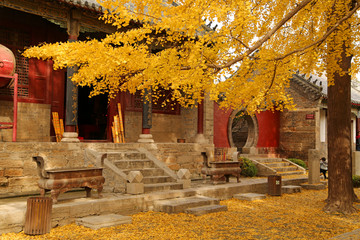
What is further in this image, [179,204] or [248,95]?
[248,95]

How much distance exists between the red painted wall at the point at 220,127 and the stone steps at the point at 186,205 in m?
8.25

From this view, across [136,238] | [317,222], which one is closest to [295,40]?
[317,222]

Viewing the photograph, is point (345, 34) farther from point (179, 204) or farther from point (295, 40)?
point (179, 204)

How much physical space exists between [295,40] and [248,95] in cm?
192

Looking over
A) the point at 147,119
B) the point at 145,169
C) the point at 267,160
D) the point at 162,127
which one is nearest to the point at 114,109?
the point at 147,119

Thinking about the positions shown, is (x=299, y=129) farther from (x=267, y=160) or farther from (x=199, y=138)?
(x=199, y=138)

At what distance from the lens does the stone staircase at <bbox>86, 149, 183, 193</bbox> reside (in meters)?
9.35

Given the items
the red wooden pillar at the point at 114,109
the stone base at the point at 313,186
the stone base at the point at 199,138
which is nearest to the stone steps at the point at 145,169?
the red wooden pillar at the point at 114,109

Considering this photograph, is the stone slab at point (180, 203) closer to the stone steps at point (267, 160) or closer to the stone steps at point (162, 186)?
the stone steps at point (162, 186)

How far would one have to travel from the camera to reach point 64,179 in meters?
7.40

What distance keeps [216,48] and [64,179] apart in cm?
420

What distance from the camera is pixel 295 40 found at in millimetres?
9453

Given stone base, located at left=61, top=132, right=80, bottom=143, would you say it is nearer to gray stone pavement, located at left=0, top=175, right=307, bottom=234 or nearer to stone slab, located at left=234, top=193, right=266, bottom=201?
gray stone pavement, located at left=0, top=175, right=307, bottom=234

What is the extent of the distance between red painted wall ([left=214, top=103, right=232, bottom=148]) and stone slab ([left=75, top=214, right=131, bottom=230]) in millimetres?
10420
